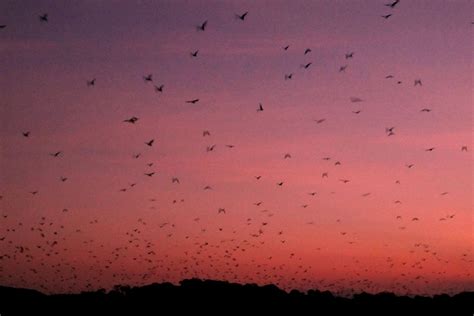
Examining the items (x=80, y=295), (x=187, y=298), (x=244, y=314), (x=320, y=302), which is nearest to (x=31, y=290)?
Answer: (x=80, y=295)

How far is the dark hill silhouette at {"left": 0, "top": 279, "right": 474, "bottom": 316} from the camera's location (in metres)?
35.3

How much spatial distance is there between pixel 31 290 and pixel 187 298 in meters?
10.8

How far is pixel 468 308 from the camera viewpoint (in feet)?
124

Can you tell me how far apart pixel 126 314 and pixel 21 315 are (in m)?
5.52

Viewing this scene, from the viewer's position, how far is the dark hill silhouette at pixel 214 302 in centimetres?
3534

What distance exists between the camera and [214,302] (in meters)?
36.5

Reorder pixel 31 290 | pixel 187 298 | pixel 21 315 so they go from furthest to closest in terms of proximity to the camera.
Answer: pixel 31 290
pixel 187 298
pixel 21 315

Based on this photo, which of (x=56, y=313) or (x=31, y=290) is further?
(x=31, y=290)

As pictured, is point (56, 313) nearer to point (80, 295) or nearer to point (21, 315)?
point (21, 315)

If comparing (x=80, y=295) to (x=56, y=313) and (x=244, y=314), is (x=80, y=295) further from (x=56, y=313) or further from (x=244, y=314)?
(x=244, y=314)

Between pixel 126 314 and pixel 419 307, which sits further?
pixel 419 307

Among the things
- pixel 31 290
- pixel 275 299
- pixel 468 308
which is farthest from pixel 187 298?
pixel 468 308

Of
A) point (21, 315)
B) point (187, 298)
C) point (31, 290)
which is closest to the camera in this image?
point (21, 315)

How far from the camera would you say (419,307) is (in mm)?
39031
